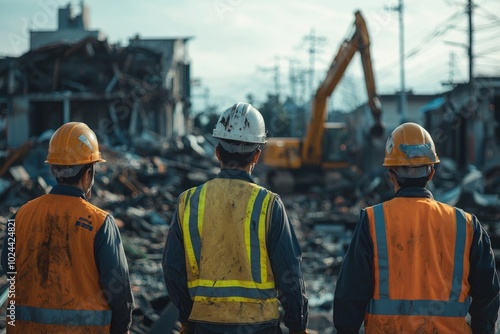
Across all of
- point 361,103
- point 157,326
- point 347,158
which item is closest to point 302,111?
point 361,103

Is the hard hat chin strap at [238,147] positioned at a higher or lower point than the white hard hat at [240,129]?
lower

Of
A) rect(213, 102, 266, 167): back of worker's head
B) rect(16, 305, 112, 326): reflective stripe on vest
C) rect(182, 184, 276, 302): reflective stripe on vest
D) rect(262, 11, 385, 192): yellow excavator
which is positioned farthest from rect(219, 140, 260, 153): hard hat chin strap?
rect(262, 11, 385, 192): yellow excavator

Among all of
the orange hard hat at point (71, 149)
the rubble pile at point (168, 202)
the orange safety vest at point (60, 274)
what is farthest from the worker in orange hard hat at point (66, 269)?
the rubble pile at point (168, 202)

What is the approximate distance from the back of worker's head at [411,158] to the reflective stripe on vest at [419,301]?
296 mm

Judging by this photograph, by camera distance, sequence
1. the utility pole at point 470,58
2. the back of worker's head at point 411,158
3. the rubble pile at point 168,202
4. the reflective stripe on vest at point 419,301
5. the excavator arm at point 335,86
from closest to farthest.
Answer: the reflective stripe on vest at point 419,301, the back of worker's head at point 411,158, the rubble pile at point 168,202, the excavator arm at point 335,86, the utility pole at point 470,58

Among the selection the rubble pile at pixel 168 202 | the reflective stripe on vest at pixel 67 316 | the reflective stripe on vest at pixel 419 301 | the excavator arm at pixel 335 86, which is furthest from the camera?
the excavator arm at pixel 335 86

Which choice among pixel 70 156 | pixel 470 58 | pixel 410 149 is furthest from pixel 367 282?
pixel 470 58

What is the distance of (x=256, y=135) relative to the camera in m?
3.45

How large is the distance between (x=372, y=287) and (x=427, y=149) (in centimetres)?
81

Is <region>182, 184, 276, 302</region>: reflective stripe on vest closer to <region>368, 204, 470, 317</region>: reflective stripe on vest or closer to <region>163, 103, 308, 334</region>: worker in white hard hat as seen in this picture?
<region>163, 103, 308, 334</region>: worker in white hard hat

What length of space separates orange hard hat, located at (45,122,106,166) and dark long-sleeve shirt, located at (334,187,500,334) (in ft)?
5.01

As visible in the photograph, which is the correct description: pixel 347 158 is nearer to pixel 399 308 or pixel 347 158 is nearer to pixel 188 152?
pixel 188 152

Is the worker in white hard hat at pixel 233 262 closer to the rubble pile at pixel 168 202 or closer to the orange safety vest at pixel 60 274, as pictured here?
the orange safety vest at pixel 60 274

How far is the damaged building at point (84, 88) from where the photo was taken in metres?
30.3
